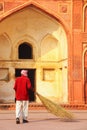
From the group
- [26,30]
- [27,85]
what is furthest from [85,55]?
[27,85]

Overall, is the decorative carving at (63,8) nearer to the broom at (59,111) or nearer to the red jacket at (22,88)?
the broom at (59,111)

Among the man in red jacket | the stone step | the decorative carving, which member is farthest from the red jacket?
the decorative carving

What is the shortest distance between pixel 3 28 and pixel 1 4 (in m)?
1.78

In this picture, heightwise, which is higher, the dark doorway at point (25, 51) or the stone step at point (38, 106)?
the dark doorway at point (25, 51)

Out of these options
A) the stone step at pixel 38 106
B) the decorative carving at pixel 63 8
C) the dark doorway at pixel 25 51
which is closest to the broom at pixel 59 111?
the stone step at pixel 38 106

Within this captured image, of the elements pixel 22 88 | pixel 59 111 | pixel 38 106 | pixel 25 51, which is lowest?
pixel 38 106

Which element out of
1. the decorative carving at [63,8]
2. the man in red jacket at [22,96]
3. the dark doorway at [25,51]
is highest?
the decorative carving at [63,8]

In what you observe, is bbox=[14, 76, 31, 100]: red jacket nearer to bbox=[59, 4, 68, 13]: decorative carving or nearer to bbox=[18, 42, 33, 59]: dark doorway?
bbox=[59, 4, 68, 13]: decorative carving

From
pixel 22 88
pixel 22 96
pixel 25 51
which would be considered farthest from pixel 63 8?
pixel 22 96

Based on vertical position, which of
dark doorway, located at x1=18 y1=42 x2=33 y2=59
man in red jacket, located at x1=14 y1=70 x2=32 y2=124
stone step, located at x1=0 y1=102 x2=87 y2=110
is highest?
dark doorway, located at x1=18 y1=42 x2=33 y2=59

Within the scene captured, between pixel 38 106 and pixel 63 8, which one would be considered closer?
pixel 38 106

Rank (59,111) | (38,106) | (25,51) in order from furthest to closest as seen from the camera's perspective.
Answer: (25,51) → (38,106) → (59,111)

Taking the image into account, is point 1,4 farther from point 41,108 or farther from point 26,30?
point 41,108

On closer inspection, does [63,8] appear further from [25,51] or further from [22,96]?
[22,96]
